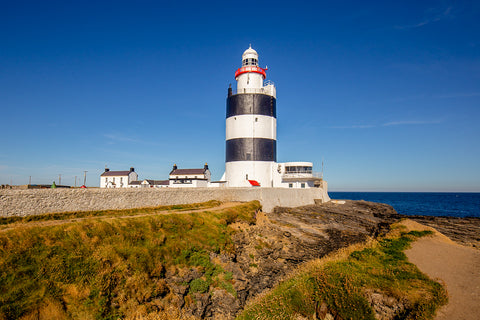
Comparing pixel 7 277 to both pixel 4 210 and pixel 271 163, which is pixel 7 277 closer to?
pixel 4 210

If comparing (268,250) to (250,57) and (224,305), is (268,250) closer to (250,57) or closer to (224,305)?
(224,305)

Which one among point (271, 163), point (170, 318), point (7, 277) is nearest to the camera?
point (7, 277)

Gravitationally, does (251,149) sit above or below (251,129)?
below

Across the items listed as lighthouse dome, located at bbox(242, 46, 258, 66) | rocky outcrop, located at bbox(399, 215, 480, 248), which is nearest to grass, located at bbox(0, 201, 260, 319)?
rocky outcrop, located at bbox(399, 215, 480, 248)

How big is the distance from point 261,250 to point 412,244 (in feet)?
41.4

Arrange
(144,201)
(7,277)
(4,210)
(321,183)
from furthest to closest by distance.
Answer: (321,183)
(144,201)
(4,210)
(7,277)

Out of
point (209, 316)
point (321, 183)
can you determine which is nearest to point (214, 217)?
point (209, 316)

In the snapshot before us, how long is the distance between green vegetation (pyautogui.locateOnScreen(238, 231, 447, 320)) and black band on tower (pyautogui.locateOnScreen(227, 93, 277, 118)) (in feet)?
78.1

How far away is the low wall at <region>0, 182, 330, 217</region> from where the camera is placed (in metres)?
16.4

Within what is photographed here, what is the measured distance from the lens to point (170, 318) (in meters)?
11.8

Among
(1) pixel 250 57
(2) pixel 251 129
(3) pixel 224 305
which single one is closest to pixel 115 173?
(2) pixel 251 129

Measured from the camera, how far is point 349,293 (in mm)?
13398

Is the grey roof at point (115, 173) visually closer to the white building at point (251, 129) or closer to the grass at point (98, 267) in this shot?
the white building at point (251, 129)

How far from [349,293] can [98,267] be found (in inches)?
466
